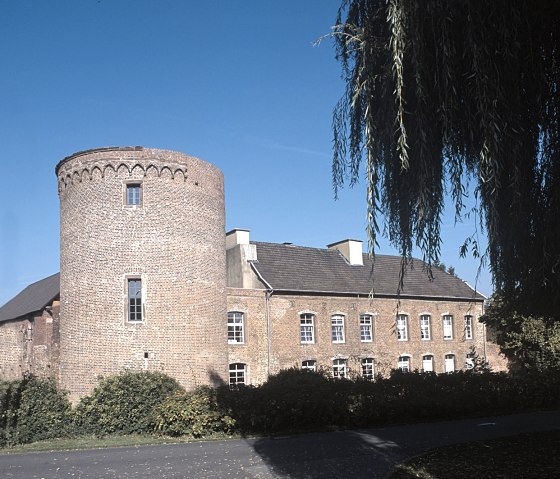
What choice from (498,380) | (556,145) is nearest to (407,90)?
(556,145)

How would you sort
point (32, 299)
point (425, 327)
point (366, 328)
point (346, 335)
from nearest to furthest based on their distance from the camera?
point (346, 335), point (366, 328), point (425, 327), point (32, 299)

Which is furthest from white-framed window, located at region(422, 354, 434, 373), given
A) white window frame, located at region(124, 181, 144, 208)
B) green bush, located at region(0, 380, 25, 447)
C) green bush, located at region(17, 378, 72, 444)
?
green bush, located at region(0, 380, 25, 447)

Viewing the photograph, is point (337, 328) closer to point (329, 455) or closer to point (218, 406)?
point (218, 406)

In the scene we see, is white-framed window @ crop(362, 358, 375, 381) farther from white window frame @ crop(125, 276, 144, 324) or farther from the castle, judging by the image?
white window frame @ crop(125, 276, 144, 324)

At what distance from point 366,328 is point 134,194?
51.9 ft

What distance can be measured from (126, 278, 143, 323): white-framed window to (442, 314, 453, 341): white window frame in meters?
20.4

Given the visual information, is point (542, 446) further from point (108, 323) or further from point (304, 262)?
point (304, 262)

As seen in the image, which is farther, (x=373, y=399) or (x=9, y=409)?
(x=373, y=399)

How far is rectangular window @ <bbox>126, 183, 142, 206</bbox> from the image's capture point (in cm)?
2205

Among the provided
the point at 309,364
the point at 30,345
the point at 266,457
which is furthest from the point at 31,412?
the point at 309,364

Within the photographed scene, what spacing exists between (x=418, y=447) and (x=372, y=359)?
18790 mm

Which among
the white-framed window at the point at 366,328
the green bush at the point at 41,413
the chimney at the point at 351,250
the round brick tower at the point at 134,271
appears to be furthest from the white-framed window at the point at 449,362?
the green bush at the point at 41,413

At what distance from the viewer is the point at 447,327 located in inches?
1428

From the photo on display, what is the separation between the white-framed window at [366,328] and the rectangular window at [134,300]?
1453 cm
